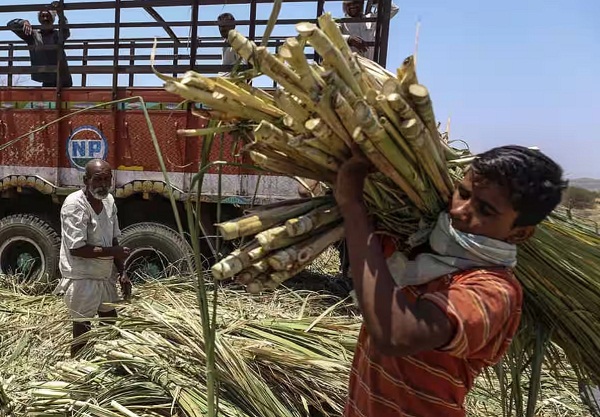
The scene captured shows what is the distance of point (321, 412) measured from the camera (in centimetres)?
234

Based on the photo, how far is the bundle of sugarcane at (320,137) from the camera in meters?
1.11

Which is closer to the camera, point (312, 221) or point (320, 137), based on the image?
point (320, 137)

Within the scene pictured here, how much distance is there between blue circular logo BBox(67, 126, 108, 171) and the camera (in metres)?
5.38

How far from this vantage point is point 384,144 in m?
1.16

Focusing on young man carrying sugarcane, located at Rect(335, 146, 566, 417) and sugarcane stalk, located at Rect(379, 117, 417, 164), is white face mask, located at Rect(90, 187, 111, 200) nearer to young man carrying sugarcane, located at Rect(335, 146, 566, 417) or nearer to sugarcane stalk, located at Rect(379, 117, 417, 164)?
young man carrying sugarcane, located at Rect(335, 146, 566, 417)

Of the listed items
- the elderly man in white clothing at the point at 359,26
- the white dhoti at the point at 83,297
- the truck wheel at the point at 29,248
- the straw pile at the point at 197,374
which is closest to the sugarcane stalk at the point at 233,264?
the straw pile at the point at 197,374

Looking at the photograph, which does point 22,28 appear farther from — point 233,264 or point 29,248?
point 233,264

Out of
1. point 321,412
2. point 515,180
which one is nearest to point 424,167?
point 515,180

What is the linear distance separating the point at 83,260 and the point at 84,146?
2.24 metres

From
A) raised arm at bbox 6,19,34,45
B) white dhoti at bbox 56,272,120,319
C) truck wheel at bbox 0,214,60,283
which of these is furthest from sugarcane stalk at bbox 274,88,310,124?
raised arm at bbox 6,19,34,45

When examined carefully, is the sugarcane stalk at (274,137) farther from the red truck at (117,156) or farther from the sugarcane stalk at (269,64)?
the red truck at (117,156)

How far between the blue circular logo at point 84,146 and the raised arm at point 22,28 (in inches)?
57.8

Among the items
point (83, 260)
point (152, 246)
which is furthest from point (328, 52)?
point (152, 246)

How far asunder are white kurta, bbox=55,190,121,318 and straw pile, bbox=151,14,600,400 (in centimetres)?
236
